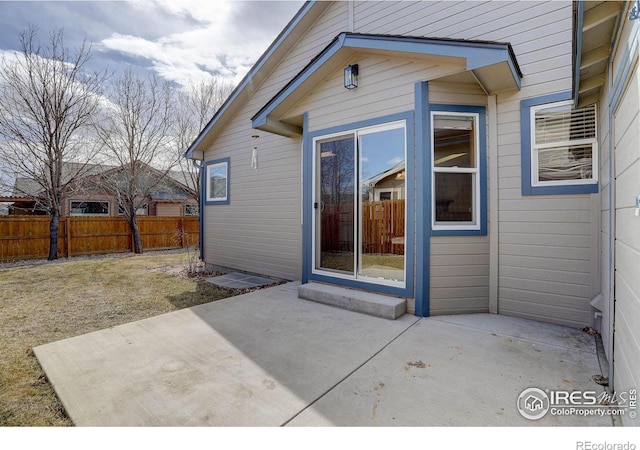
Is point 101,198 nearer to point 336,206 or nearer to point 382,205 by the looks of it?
point 336,206

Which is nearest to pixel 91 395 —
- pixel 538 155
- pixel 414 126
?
pixel 414 126

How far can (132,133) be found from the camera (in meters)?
12.2

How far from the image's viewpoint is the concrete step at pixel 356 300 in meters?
3.92

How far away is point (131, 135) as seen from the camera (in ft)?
40.1

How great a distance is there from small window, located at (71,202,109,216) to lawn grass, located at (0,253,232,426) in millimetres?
10041

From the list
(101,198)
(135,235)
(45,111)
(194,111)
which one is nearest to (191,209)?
(101,198)

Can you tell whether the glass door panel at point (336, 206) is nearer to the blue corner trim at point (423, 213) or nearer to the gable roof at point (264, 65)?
the blue corner trim at point (423, 213)

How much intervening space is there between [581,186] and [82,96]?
13.4m

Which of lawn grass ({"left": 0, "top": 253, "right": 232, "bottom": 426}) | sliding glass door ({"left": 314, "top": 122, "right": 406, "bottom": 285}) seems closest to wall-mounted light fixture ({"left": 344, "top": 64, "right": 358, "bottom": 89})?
sliding glass door ({"left": 314, "top": 122, "right": 406, "bottom": 285})

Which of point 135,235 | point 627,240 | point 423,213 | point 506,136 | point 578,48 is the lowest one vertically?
point 135,235

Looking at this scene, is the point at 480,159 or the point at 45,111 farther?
the point at 45,111

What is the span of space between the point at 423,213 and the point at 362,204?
98cm

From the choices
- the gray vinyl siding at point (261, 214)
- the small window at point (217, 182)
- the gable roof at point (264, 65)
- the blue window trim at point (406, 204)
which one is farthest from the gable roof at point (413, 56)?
the small window at point (217, 182)

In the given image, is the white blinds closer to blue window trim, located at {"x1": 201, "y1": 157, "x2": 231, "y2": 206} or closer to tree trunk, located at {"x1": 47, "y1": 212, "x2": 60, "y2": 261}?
blue window trim, located at {"x1": 201, "y1": 157, "x2": 231, "y2": 206}
